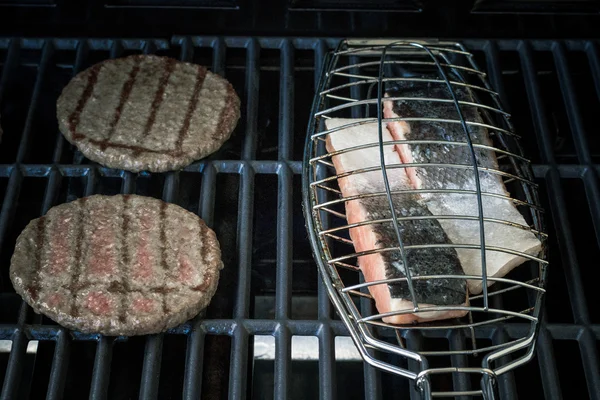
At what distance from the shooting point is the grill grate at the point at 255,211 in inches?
75.5

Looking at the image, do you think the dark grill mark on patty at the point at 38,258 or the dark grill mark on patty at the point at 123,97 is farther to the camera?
the dark grill mark on patty at the point at 123,97

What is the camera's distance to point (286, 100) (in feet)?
8.11

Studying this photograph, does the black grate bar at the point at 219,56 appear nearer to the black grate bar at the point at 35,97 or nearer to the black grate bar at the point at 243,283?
the black grate bar at the point at 243,283

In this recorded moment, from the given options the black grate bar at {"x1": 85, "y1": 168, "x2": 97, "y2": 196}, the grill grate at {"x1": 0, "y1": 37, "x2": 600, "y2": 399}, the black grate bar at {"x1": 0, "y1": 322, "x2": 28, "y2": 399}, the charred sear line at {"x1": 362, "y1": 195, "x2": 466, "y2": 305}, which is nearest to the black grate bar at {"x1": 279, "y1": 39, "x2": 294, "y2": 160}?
the grill grate at {"x1": 0, "y1": 37, "x2": 600, "y2": 399}

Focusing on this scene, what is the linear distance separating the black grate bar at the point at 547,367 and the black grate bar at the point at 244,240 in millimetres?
843

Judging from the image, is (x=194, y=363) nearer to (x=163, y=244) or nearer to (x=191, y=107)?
(x=163, y=244)

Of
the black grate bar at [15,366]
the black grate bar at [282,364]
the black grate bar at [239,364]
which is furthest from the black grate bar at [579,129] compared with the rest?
the black grate bar at [15,366]

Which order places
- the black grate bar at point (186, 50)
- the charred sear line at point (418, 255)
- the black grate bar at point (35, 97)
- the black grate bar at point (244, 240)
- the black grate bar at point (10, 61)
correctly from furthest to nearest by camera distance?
the black grate bar at point (186, 50) < the black grate bar at point (10, 61) < the black grate bar at point (35, 97) < the black grate bar at point (244, 240) < the charred sear line at point (418, 255)

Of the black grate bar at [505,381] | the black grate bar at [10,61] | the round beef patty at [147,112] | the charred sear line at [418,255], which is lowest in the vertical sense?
the black grate bar at [505,381]

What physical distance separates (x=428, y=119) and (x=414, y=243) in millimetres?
384

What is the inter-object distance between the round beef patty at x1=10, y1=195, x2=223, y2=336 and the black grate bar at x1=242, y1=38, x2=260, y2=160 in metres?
0.36

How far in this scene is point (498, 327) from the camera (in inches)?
77.0

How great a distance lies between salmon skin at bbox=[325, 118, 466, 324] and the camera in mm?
1789

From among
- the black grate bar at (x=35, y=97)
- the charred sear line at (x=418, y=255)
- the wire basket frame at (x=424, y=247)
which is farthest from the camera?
the black grate bar at (x=35, y=97)
